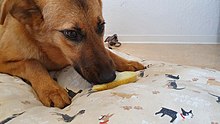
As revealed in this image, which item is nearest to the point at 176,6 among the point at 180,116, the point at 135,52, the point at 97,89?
the point at 135,52

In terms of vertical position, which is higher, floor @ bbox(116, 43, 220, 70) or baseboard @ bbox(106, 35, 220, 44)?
baseboard @ bbox(106, 35, 220, 44)

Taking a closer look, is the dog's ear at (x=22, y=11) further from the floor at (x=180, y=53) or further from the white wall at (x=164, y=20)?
the white wall at (x=164, y=20)

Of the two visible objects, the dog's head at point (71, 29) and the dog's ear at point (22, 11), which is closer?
the dog's head at point (71, 29)

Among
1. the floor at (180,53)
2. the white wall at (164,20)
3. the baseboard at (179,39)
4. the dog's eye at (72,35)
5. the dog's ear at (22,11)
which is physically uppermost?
the dog's ear at (22,11)

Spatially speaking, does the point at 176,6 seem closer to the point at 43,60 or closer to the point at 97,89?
the point at 43,60

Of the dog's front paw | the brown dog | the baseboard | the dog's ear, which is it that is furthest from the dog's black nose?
the baseboard

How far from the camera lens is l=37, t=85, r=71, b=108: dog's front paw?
3.79 ft

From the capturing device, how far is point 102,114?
0.93 m

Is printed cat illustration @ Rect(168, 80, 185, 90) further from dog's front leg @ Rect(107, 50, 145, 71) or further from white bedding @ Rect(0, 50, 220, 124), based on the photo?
dog's front leg @ Rect(107, 50, 145, 71)

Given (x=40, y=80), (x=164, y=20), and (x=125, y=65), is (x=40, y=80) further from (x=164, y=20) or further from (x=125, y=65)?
(x=164, y=20)

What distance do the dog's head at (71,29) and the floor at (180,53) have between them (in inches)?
56.8

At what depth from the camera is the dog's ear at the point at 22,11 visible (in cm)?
136

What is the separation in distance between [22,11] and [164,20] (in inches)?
87.3

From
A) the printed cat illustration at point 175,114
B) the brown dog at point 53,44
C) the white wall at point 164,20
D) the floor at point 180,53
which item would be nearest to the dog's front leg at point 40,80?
the brown dog at point 53,44
